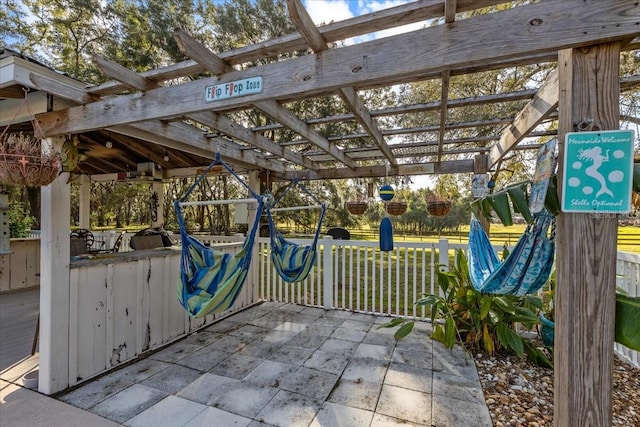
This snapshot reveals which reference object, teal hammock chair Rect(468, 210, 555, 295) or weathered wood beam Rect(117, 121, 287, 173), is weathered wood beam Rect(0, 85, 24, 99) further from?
teal hammock chair Rect(468, 210, 555, 295)

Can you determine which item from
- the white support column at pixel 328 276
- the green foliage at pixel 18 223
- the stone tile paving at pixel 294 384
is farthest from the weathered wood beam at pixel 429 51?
the green foliage at pixel 18 223

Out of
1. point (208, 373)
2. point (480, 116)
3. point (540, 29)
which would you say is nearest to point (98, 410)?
point (208, 373)

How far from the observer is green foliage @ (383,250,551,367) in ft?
9.04

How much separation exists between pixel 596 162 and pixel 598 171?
36 mm

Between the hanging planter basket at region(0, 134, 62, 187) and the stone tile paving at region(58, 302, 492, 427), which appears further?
the stone tile paving at region(58, 302, 492, 427)

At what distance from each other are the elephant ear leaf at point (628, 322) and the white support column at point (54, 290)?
337 centimetres

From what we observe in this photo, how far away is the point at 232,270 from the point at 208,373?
0.92m

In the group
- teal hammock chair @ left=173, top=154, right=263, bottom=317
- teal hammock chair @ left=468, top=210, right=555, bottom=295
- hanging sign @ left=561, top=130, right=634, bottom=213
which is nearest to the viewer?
hanging sign @ left=561, top=130, right=634, bottom=213

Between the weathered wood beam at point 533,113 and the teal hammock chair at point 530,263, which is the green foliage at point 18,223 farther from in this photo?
the weathered wood beam at point 533,113

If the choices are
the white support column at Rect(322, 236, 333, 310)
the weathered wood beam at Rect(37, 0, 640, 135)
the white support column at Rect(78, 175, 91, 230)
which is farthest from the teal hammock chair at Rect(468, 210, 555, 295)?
the white support column at Rect(78, 175, 91, 230)

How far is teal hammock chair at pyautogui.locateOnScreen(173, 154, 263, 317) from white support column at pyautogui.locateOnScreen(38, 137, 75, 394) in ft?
2.72

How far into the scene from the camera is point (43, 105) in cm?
244

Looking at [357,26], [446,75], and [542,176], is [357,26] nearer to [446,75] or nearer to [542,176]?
[446,75]

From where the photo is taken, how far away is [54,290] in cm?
230
